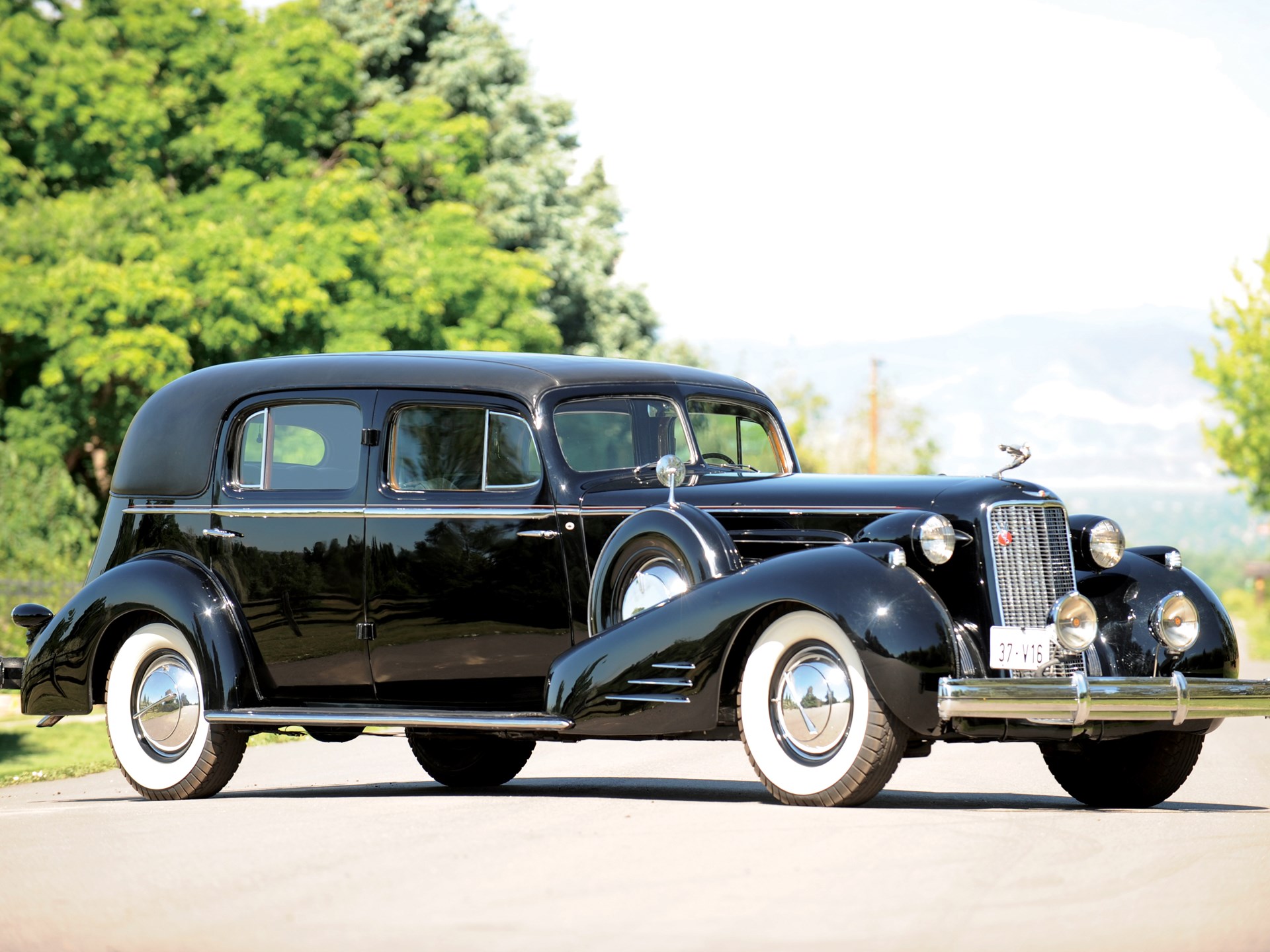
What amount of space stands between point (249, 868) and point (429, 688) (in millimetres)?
2701

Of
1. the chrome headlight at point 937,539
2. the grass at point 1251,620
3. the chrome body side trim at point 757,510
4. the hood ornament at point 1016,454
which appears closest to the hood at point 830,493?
the chrome body side trim at point 757,510

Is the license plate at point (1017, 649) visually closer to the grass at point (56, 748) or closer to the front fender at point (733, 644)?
the front fender at point (733, 644)

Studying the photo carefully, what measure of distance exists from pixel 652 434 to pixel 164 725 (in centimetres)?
304

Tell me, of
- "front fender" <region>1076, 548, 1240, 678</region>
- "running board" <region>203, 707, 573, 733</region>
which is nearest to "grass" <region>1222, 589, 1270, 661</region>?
"front fender" <region>1076, 548, 1240, 678</region>

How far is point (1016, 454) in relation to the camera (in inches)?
327

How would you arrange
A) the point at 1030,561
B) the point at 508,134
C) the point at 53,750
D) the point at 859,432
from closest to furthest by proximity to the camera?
1. the point at 1030,561
2. the point at 53,750
3. the point at 508,134
4. the point at 859,432

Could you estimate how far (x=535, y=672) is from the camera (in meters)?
8.54

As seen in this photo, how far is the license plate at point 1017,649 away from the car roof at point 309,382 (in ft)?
8.30

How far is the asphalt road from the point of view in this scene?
492 centimetres

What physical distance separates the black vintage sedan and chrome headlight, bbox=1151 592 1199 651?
0.02 metres

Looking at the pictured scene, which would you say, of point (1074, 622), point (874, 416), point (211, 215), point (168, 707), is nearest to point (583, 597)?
point (1074, 622)

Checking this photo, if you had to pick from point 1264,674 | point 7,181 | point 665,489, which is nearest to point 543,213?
point 7,181

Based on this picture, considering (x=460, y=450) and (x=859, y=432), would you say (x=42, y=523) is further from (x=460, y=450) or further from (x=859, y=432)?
(x=859, y=432)

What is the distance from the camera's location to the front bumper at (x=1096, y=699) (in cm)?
698
